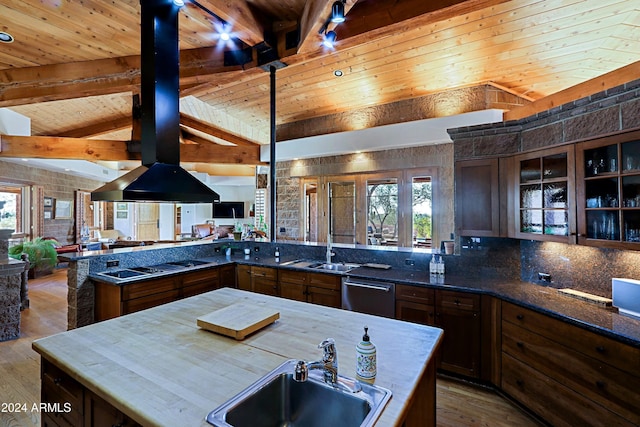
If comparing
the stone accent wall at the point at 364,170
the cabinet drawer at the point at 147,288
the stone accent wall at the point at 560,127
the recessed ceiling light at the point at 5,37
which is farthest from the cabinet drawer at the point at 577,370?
the recessed ceiling light at the point at 5,37

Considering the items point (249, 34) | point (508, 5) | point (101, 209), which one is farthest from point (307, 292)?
point (101, 209)

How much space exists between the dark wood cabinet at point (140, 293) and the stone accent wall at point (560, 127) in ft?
10.7

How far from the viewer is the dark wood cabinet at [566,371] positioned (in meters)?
1.64

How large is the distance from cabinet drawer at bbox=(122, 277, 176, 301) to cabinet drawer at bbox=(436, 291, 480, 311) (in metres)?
2.77

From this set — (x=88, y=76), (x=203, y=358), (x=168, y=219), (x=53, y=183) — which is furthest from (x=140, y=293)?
(x=168, y=219)

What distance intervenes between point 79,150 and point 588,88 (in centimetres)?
714

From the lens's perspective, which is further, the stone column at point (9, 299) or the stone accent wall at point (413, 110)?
the stone accent wall at point (413, 110)

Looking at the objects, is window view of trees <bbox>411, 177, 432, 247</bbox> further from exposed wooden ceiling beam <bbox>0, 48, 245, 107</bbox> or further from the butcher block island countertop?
the butcher block island countertop

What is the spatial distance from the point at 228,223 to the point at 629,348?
37.9ft

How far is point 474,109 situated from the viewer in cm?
442

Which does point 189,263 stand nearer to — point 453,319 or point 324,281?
point 324,281

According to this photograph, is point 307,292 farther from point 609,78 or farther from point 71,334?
point 609,78

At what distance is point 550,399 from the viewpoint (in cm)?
201

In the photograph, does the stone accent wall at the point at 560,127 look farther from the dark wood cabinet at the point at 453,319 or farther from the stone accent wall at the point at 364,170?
the stone accent wall at the point at 364,170
